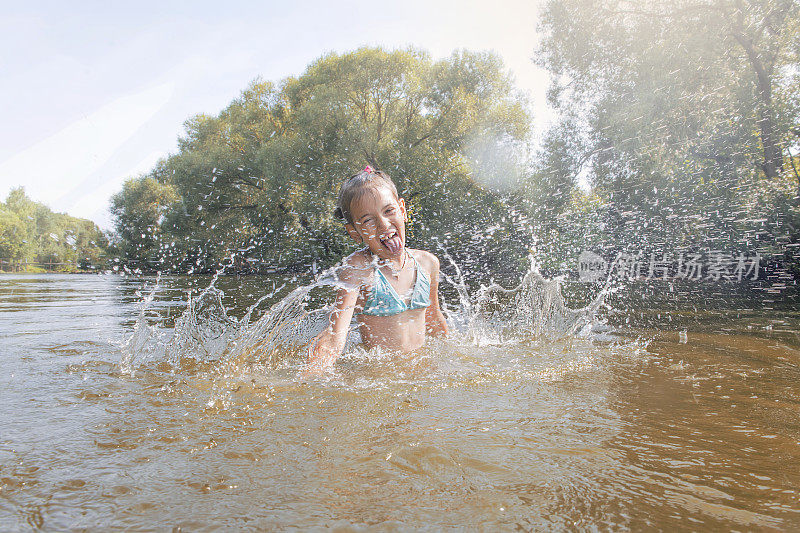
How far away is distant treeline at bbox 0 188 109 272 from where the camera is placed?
35.2 meters

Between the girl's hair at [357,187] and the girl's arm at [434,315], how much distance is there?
2.85 feet

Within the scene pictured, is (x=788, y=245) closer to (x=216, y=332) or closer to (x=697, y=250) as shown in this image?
(x=697, y=250)

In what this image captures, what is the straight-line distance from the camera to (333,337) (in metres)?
3.29

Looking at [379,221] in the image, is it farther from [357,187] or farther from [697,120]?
[697,120]

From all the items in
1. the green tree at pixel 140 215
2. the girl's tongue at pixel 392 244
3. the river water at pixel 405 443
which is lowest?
the river water at pixel 405 443

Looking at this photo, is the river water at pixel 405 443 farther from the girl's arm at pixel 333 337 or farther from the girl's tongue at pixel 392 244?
the girl's tongue at pixel 392 244

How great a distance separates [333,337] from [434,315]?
1.31 metres

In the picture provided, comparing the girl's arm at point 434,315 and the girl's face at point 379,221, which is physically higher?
the girl's face at point 379,221

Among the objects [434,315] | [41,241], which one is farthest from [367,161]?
[41,241]

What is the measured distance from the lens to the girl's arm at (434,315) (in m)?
4.30

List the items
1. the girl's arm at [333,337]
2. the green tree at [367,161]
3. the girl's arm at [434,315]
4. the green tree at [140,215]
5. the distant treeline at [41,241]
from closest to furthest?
the girl's arm at [333,337] < the girl's arm at [434,315] < the green tree at [367,161] < the green tree at [140,215] < the distant treeline at [41,241]

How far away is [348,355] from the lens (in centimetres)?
367

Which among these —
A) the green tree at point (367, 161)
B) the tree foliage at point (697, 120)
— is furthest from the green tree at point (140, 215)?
the tree foliage at point (697, 120)

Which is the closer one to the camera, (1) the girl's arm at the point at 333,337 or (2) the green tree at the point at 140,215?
(1) the girl's arm at the point at 333,337
